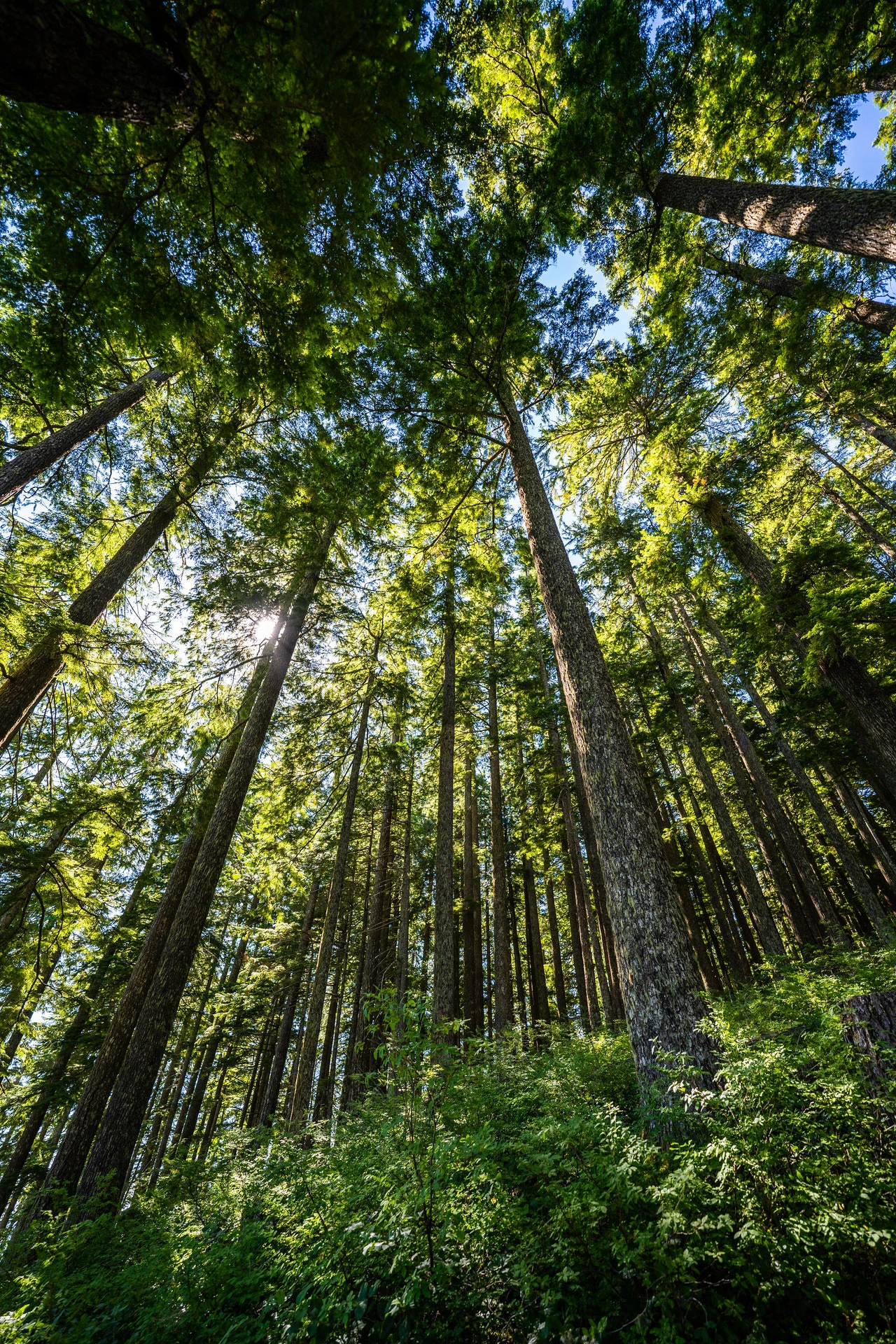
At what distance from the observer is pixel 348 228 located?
611 centimetres

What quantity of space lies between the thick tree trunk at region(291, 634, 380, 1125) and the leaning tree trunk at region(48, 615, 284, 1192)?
157 inches

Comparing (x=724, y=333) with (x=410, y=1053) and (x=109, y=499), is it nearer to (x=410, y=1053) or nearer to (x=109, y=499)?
(x=410, y=1053)

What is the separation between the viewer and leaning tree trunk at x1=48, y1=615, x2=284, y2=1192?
28.5 feet

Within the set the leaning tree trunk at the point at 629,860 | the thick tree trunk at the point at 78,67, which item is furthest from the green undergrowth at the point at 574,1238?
the thick tree trunk at the point at 78,67

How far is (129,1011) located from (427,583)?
34.8 feet

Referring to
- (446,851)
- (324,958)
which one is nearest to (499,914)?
(446,851)

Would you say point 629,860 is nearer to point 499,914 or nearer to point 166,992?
point 166,992

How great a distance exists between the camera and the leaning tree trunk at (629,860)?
4062 mm

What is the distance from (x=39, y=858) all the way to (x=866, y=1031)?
10.3m

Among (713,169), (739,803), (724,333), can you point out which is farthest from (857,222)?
(739,803)

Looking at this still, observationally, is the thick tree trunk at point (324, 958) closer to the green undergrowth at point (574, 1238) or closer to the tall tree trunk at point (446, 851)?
the tall tree trunk at point (446, 851)

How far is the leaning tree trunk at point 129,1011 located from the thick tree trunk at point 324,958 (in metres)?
3.98

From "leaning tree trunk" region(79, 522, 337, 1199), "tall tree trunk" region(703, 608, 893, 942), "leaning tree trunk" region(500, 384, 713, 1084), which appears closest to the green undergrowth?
"leaning tree trunk" region(500, 384, 713, 1084)

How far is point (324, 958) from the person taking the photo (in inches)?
496
